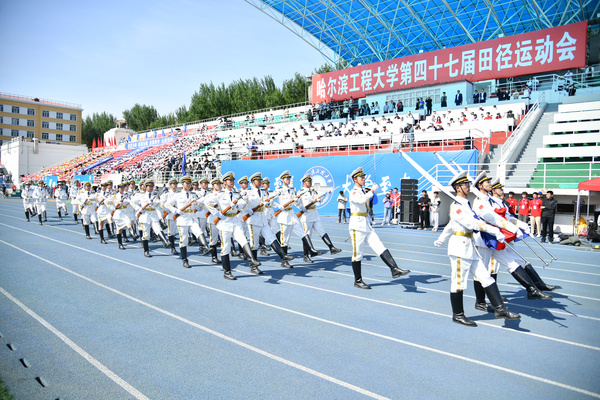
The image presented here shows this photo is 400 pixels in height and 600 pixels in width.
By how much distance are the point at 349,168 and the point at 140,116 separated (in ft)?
220

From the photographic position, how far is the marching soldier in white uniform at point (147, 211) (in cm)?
1066

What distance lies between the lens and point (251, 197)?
8.81 m

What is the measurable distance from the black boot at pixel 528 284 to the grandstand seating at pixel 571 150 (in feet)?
34.8

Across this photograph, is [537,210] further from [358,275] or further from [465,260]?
[465,260]

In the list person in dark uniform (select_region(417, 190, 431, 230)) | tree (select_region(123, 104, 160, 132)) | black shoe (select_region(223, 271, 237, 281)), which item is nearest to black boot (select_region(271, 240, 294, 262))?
black shoe (select_region(223, 271, 237, 281))

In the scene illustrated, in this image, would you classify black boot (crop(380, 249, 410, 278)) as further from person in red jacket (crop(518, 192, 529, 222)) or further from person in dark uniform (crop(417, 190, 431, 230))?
person in dark uniform (crop(417, 190, 431, 230))

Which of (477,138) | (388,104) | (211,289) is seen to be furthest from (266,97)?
(211,289)

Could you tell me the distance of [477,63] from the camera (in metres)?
26.2

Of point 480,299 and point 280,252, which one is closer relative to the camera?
point 480,299

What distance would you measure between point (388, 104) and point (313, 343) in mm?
26320

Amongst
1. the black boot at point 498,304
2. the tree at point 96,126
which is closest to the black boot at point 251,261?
the black boot at point 498,304

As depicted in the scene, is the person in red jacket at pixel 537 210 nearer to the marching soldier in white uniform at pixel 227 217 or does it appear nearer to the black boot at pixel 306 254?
the black boot at pixel 306 254

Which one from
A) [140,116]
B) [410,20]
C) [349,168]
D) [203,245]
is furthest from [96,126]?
[203,245]

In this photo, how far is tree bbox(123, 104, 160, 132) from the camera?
252ft
